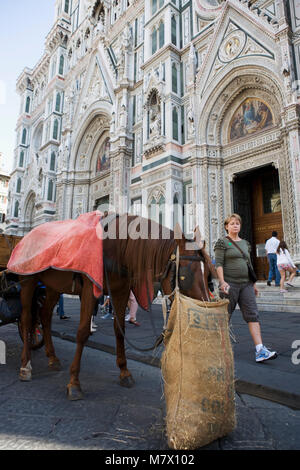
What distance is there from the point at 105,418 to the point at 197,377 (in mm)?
859

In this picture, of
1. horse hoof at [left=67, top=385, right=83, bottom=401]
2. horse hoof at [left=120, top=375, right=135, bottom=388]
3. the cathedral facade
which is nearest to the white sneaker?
horse hoof at [left=120, top=375, right=135, bottom=388]

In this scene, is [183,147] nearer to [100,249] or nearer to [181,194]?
[181,194]

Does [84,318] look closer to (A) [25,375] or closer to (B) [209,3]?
(A) [25,375]

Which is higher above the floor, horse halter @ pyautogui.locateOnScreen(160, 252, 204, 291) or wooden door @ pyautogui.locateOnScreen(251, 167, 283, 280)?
wooden door @ pyautogui.locateOnScreen(251, 167, 283, 280)

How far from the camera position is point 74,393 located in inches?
93.7

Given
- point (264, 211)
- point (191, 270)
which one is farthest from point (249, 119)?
point (191, 270)

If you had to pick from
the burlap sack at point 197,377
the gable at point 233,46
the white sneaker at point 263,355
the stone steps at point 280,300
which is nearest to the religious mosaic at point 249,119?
the gable at point 233,46

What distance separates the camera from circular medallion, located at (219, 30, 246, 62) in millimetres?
12066

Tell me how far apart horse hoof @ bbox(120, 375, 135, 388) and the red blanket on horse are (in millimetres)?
897

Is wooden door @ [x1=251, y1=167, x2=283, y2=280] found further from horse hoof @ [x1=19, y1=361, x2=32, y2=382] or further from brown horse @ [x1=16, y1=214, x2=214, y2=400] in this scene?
horse hoof @ [x1=19, y1=361, x2=32, y2=382]

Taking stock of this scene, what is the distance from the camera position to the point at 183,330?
1.62 m
